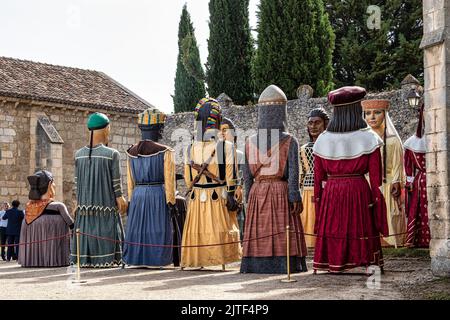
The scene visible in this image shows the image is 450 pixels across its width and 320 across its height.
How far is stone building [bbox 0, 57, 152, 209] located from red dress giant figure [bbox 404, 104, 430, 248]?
49.0 feet

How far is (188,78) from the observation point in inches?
1288

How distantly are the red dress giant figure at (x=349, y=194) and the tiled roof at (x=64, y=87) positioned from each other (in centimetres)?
1602

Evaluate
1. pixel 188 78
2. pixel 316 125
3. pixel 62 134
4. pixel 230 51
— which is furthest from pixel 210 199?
pixel 188 78

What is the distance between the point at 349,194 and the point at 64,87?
18.7m

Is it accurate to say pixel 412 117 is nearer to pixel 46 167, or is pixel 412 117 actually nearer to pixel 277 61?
pixel 277 61

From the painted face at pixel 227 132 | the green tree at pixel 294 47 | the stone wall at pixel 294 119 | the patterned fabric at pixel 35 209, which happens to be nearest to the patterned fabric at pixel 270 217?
the painted face at pixel 227 132

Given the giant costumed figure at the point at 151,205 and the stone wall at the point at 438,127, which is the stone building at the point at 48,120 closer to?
the giant costumed figure at the point at 151,205

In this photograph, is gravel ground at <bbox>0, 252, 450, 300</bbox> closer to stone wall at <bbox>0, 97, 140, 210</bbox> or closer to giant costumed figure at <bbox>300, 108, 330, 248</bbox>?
giant costumed figure at <bbox>300, 108, 330, 248</bbox>

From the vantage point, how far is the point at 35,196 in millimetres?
11477

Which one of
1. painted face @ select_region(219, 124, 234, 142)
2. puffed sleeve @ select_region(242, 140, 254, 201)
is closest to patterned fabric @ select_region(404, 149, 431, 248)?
puffed sleeve @ select_region(242, 140, 254, 201)

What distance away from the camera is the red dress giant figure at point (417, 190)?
33.7ft

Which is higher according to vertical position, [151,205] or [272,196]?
[272,196]

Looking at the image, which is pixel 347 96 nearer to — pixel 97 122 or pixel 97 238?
pixel 97 122
